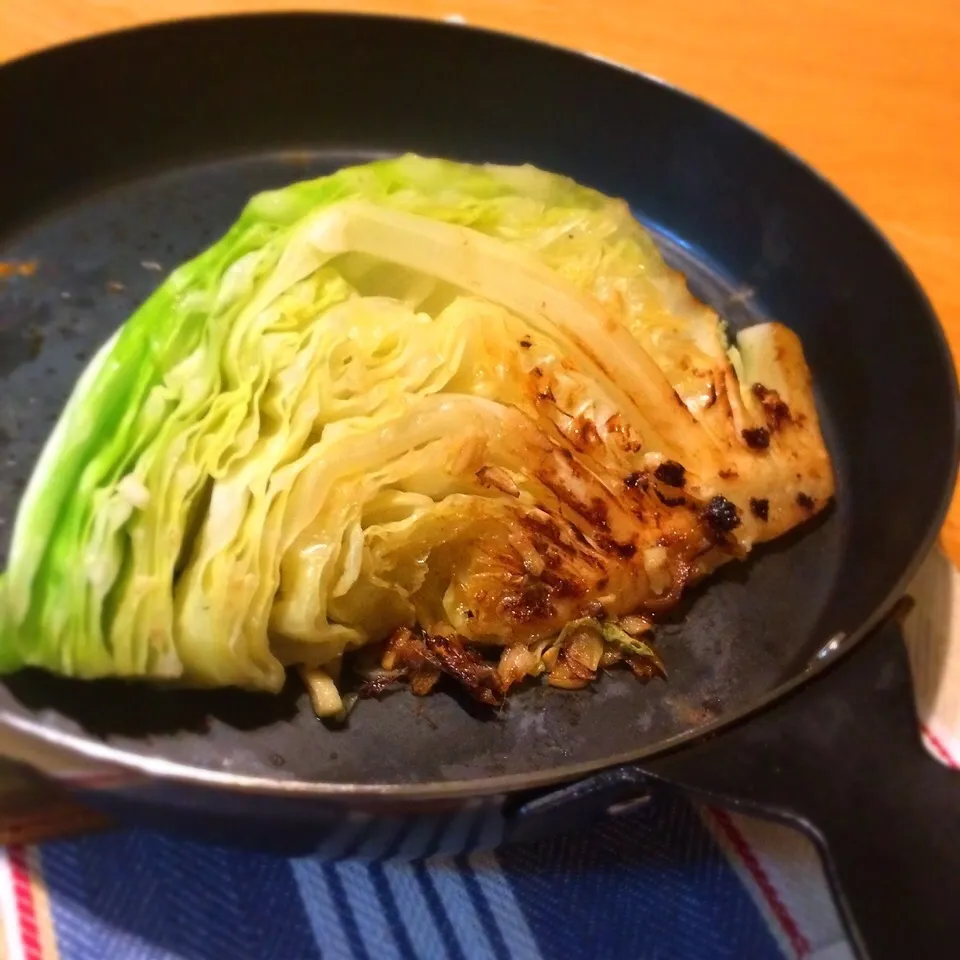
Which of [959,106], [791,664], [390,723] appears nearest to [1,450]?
[390,723]

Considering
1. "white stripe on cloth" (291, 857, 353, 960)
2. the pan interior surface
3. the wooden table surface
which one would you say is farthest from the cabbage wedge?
the wooden table surface

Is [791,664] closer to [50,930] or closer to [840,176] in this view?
[50,930]

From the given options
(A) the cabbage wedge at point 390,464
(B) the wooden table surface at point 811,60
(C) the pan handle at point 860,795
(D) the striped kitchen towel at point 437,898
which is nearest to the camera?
(C) the pan handle at point 860,795

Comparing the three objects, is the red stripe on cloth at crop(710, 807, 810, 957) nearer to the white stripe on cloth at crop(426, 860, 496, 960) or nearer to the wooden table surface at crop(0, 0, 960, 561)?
the white stripe on cloth at crop(426, 860, 496, 960)

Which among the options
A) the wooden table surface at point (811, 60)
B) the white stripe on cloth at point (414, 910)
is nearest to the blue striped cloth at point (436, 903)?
the white stripe on cloth at point (414, 910)

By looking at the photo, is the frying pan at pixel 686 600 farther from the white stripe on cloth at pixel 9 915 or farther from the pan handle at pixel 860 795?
the white stripe on cloth at pixel 9 915

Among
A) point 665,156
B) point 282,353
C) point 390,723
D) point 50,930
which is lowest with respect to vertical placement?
point 50,930

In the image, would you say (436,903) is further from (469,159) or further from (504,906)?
(469,159)
